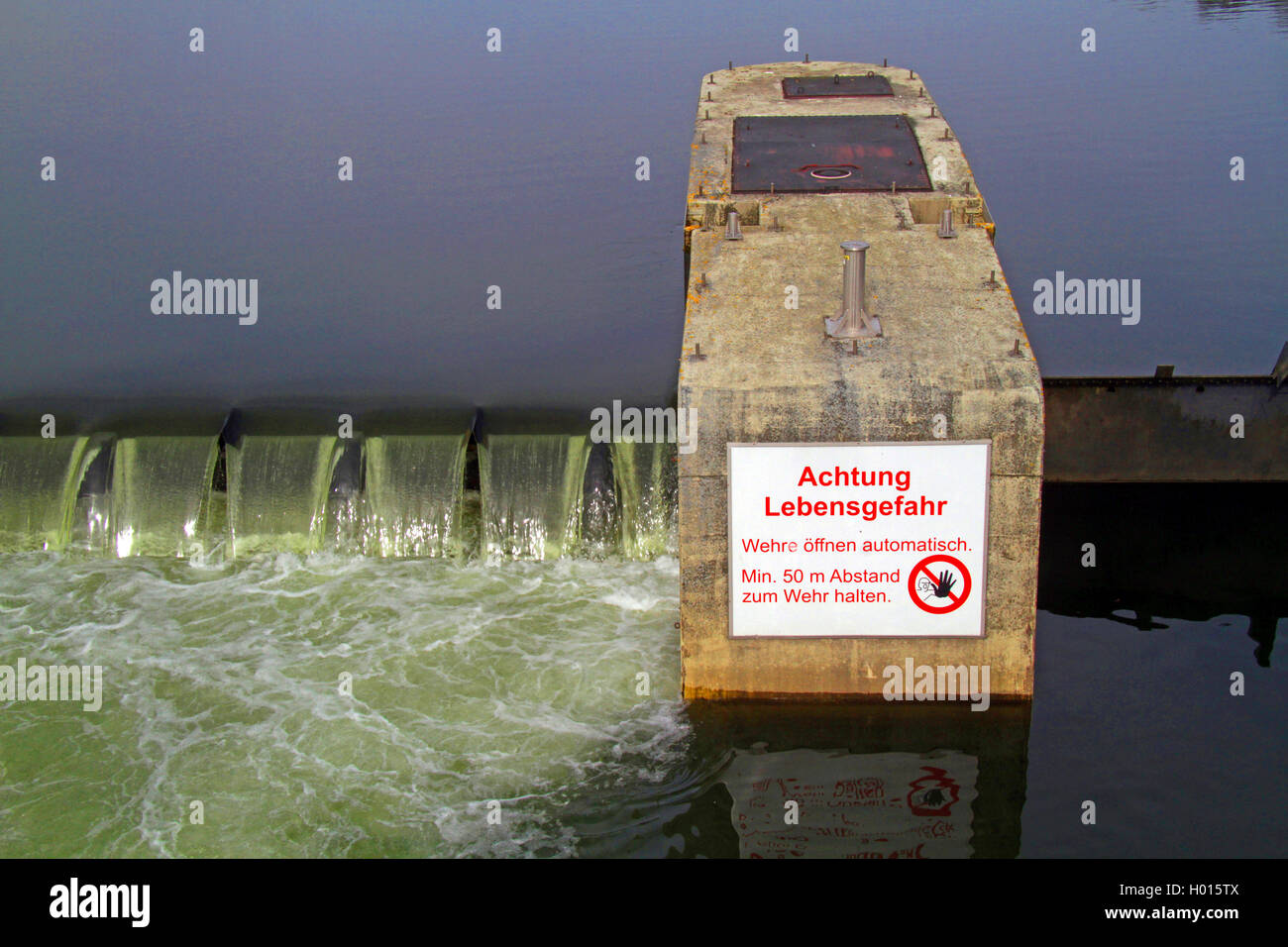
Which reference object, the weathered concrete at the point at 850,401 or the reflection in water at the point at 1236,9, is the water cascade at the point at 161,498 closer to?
the weathered concrete at the point at 850,401

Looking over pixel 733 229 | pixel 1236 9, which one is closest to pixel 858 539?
pixel 733 229

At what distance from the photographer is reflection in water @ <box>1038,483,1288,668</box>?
16.0 metres

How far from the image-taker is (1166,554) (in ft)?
56.3

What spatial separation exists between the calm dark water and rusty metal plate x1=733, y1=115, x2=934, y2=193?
4.34m

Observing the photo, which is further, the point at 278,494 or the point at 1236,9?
the point at 1236,9

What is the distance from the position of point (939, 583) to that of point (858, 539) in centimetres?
90

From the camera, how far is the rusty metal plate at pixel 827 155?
55.6 ft

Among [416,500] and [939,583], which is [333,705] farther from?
[939,583]

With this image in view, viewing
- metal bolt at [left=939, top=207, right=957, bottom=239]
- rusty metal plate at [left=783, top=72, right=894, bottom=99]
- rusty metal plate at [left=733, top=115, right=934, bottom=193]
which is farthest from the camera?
rusty metal plate at [left=783, top=72, right=894, bottom=99]

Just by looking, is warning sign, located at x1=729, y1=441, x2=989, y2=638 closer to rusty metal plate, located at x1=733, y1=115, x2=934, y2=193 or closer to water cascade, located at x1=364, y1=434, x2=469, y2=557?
rusty metal plate, located at x1=733, y1=115, x2=934, y2=193

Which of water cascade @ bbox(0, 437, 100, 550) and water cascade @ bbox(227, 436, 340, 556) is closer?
water cascade @ bbox(227, 436, 340, 556)

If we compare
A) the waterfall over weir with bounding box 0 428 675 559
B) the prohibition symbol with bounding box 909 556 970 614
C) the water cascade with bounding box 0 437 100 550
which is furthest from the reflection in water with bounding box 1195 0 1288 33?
the water cascade with bounding box 0 437 100 550

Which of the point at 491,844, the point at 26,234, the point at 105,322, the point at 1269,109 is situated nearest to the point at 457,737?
Result: the point at 491,844

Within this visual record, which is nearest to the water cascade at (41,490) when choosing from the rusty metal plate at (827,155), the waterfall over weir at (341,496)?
the waterfall over weir at (341,496)
